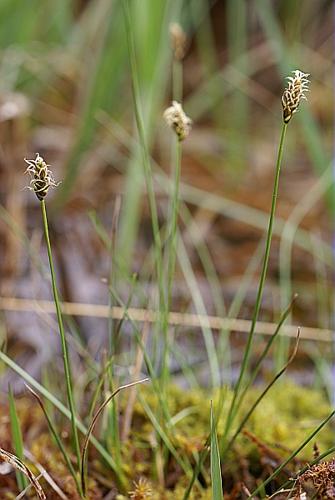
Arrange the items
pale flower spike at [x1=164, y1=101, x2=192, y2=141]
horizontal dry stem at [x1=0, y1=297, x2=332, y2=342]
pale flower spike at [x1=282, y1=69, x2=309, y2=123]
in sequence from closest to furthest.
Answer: pale flower spike at [x1=282, y1=69, x2=309, y2=123]
pale flower spike at [x1=164, y1=101, x2=192, y2=141]
horizontal dry stem at [x1=0, y1=297, x2=332, y2=342]

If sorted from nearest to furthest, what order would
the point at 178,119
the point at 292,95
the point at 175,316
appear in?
the point at 292,95 < the point at 178,119 < the point at 175,316

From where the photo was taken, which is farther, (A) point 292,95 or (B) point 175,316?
(B) point 175,316

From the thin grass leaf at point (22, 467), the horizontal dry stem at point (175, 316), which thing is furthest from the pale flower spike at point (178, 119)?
the horizontal dry stem at point (175, 316)

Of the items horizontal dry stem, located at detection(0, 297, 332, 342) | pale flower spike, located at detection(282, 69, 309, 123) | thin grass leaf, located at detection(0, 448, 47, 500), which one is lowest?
thin grass leaf, located at detection(0, 448, 47, 500)

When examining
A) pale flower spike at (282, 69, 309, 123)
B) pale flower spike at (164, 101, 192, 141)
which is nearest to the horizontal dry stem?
pale flower spike at (164, 101, 192, 141)

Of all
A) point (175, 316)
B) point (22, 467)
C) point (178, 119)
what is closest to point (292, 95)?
point (178, 119)

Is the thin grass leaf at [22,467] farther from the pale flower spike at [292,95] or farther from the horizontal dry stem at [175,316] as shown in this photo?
the horizontal dry stem at [175,316]

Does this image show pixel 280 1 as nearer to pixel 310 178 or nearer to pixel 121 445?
pixel 310 178

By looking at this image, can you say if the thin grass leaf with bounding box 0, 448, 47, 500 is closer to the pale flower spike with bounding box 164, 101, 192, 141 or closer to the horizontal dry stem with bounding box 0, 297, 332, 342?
the pale flower spike with bounding box 164, 101, 192, 141

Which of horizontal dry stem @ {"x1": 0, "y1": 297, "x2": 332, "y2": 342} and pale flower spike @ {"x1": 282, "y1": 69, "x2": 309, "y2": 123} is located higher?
horizontal dry stem @ {"x1": 0, "y1": 297, "x2": 332, "y2": 342}

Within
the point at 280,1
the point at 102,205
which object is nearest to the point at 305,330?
the point at 102,205

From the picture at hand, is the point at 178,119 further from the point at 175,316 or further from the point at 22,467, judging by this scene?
the point at 175,316
